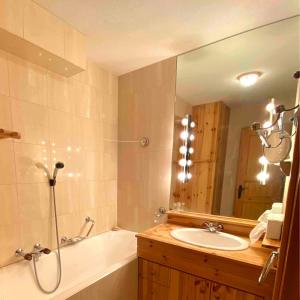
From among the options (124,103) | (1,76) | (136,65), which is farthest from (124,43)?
(1,76)

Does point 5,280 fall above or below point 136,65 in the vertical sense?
below

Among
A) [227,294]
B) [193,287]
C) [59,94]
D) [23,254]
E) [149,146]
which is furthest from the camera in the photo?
[149,146]

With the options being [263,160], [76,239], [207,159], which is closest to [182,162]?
[207,159]

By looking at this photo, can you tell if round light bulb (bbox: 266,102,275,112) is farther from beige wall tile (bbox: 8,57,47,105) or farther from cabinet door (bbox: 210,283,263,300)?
beige wall tile (bbox: 8,57,47,105)

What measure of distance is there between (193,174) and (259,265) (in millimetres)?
898

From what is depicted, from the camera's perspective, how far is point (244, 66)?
157cm

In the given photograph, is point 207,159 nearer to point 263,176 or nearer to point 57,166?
point 263,176

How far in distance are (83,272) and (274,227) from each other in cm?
169

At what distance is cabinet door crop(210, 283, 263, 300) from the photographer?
3.68 feet

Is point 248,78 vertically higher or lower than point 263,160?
higher

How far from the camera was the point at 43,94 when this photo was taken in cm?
163

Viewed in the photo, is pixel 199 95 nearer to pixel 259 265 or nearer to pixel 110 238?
pixel 259 265

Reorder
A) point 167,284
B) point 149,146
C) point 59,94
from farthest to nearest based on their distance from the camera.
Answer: point 149,146, point 59,94, point 167,284

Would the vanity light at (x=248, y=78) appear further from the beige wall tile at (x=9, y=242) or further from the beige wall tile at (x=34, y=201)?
the beige wall tile at (x=9, y=242)
